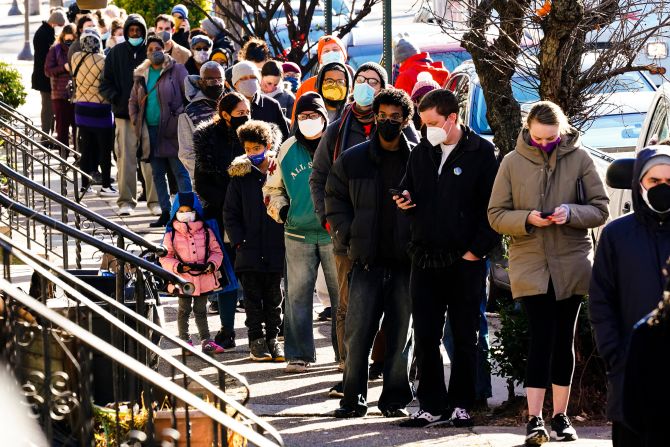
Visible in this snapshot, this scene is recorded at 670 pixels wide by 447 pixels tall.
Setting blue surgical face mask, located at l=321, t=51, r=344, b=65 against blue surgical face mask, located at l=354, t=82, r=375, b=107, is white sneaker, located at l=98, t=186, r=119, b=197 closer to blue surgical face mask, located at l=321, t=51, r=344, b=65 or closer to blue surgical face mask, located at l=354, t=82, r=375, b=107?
blue surgical face mask, located at l=321, t=51, r=344, b=65

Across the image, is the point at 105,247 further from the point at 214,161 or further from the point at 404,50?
the point at 404,50

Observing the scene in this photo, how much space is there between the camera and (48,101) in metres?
22.3

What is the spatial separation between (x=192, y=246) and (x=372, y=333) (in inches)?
79.4

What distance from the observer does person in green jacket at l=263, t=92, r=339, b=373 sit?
9750mm

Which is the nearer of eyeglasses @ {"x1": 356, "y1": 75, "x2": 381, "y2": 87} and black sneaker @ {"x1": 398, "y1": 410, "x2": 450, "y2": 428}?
black sneaker @ {"x1": 398, "y1": 410, "x2": 450, "y2": 428}

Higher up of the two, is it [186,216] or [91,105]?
[91,105]

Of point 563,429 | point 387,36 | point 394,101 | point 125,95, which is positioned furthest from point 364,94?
point 125,95

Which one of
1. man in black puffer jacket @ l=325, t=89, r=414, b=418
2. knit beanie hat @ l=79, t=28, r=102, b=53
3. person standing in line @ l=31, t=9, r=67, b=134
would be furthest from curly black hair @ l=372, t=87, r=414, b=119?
person standing in line @ l=31, t=9, r=67, b=134

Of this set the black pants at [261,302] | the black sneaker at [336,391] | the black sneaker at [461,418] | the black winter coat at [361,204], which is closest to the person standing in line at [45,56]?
the black pants at [261,302]

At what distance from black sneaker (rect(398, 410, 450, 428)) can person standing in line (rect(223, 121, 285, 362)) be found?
7.11 ft

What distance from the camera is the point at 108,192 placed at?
59.7 feet

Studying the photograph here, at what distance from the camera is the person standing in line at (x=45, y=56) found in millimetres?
21513

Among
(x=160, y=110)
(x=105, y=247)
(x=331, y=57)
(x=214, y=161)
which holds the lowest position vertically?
(x=105, y=247)

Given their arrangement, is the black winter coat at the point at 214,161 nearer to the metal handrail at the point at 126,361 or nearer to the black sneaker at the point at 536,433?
the black sneaker at the point at 536,433
